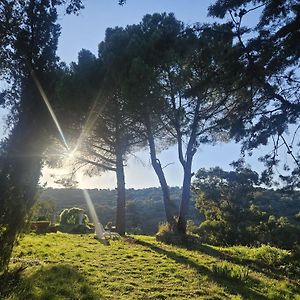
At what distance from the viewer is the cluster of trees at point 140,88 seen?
5941 mm

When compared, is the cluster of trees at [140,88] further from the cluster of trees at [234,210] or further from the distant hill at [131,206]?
the distant hill at [131,206]

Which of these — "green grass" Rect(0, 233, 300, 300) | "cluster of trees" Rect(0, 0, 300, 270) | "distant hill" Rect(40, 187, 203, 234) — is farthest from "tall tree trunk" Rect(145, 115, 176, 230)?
"distant hill" Rect(40, 187, 203, 234)

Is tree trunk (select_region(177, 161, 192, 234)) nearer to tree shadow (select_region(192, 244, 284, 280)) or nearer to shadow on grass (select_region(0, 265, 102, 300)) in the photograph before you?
tree shadow (select_region(192, 244, 284, 280))

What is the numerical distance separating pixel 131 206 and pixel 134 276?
4031 centimetres

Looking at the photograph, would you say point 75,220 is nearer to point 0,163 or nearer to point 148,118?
point 148,118

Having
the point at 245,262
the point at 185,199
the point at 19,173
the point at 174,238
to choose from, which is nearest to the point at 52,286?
Result: the point at 19,173

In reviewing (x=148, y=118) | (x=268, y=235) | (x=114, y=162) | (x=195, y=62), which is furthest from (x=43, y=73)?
(x=268, y=235)

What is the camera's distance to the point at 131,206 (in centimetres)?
4744

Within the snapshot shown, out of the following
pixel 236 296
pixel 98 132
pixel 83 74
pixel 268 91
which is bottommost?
pixel 236 296

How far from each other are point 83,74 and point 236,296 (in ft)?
45.8

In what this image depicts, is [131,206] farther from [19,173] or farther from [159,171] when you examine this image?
[19,173]

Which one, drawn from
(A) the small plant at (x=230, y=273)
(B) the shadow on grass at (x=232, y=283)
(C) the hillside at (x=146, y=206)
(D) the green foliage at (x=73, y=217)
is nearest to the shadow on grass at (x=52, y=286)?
(B) the shadow on grass at (x=232, y=283)

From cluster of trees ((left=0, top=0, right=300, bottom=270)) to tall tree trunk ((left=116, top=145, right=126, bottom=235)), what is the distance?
52 millimetres

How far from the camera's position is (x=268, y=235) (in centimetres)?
2628
